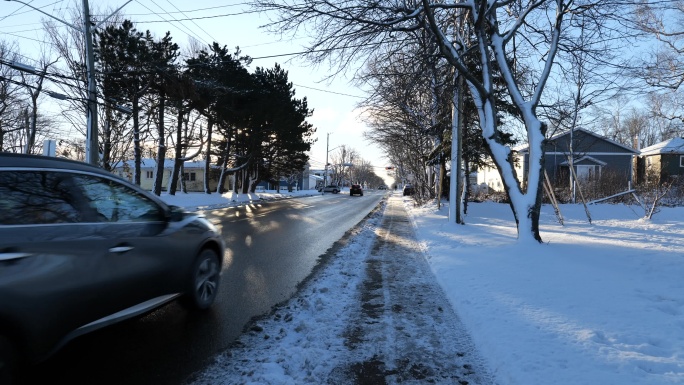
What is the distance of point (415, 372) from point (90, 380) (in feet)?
8.30

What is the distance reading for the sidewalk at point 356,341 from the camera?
3.37m

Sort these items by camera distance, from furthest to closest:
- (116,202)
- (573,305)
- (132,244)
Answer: (573,305)
(116,202)
(132,244)

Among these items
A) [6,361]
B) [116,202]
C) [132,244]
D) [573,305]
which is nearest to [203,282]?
[132,244]

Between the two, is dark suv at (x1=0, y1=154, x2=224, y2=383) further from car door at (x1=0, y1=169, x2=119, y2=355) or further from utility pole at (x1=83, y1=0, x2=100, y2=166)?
utility pole at (x1=83, y1=0, x2=100, y2=166)

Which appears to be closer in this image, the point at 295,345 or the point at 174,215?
the point at 295,345

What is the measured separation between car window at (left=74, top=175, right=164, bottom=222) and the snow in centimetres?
153

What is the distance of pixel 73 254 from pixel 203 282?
6.69ft

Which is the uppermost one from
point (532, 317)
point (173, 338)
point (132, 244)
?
point (132, 244)

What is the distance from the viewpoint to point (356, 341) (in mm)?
4113

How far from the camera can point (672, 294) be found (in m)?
5.32

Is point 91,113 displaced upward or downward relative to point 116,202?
upward

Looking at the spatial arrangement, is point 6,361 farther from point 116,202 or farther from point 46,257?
point 116,202

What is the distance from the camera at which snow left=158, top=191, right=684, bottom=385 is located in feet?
11.1

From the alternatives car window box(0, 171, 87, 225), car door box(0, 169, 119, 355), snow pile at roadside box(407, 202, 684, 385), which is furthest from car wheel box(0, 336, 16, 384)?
snow pile at roadside box(407, 202, 684, 385)
